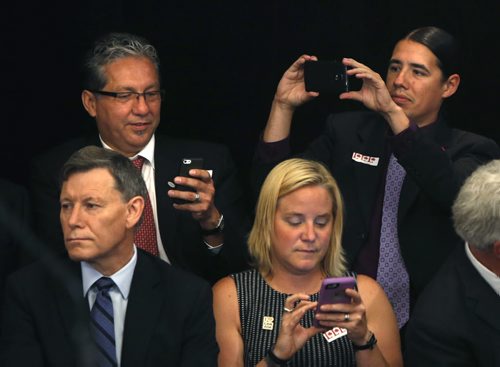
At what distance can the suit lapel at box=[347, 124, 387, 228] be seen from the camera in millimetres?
4297

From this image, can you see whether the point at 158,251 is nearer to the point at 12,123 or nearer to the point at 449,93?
the point at 12,123

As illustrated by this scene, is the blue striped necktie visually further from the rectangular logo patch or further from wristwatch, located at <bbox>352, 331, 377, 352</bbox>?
the rectangular logo patch

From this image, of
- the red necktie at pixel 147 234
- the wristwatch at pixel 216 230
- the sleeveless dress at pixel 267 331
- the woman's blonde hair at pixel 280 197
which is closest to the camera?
the sleeveless dress at pixel 267 331

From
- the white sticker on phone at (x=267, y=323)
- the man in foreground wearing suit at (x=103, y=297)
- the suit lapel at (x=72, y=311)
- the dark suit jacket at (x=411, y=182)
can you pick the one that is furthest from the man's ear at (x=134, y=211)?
the dark suit jacket at (x=411, y=182)

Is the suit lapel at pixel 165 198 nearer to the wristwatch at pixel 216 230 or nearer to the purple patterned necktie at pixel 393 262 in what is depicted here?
the wristwatch at pixel 216 230

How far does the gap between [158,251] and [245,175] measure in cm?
84

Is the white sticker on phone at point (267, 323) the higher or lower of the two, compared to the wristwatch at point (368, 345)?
lower

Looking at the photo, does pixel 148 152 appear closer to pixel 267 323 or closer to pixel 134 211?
pixel 134 211

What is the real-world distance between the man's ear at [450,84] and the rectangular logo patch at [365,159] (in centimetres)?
37

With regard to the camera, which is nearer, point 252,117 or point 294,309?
point 294,309

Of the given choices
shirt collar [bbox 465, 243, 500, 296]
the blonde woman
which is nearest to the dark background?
the blonde woman

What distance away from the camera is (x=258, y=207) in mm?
4051

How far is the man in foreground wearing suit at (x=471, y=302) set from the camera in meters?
3.50

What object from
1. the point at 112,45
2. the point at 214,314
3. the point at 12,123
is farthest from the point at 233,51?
the point at 214,314
